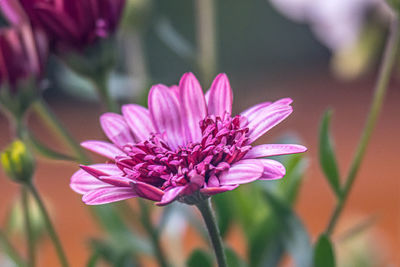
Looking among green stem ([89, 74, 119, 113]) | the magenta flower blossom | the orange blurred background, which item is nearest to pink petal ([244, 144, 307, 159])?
the magenta flower blossom

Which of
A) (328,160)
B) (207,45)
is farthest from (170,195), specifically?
(207,45)

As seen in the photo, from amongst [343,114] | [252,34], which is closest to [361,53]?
[343,114]

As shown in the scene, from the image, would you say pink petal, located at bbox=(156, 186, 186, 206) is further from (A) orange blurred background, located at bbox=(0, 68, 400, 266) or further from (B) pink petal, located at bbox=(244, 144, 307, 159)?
(A) orange blurred background, located at bbox=(0, 68, 400, 266)

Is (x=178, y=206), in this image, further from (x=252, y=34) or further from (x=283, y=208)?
(x=252, y=34)

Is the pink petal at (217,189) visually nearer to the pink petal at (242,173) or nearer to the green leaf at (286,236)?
the pink petal at (242,173)

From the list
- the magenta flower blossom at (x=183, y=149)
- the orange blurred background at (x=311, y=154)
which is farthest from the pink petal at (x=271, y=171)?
the orange blurred background at (x=311, y=154)

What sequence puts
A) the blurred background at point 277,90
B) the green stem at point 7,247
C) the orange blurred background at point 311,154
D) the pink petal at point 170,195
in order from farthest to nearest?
the orange blurred background at point 311,154 < the blurred background at point 277,90 < the green stem at point 7,247 < the pink petal at point 170,195
